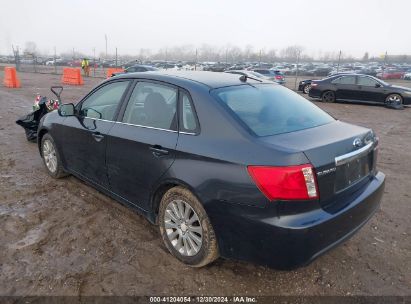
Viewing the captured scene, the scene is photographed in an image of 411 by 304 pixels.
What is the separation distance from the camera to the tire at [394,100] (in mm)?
14289

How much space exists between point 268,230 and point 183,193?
0.82 meters

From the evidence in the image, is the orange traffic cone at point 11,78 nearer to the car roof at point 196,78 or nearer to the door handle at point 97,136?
the door handle at point 97,136

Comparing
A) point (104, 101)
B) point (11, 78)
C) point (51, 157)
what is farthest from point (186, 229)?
point (11, 78)

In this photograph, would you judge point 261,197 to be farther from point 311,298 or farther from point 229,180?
point 311,298

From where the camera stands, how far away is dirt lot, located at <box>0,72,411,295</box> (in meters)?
2.76

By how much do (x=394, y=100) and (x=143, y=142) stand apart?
14.3 meters

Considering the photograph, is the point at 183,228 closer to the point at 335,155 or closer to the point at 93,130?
the point at 335,155

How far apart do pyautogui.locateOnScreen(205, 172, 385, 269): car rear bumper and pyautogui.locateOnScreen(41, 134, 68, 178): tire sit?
3.05 m

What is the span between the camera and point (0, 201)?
4.26 m

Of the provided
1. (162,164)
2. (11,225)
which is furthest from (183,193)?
(11,225)

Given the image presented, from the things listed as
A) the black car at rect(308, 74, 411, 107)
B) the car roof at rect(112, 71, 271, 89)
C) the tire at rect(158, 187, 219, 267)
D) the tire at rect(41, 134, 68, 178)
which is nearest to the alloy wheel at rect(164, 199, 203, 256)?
the tire at rect(158, 187, 219, 267)

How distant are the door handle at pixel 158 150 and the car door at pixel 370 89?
14.2 meters

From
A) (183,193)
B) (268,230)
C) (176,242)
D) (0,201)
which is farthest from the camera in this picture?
(0,201)

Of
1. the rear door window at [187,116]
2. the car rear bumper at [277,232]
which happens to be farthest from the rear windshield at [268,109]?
the car rear bumper at [277,232]
